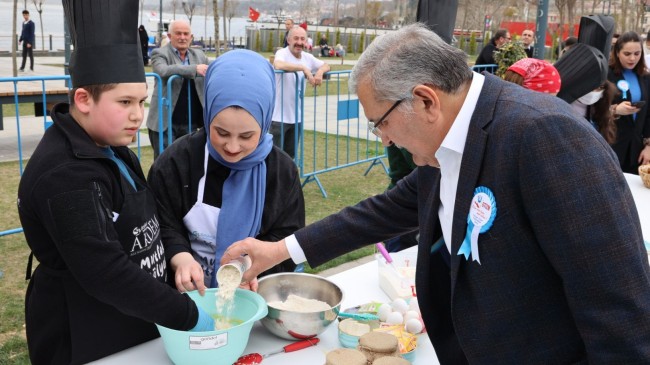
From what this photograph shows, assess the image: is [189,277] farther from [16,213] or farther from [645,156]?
[645,156]

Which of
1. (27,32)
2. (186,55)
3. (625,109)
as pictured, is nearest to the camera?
(625,109)

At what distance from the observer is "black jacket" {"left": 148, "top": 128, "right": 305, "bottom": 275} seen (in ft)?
7.24

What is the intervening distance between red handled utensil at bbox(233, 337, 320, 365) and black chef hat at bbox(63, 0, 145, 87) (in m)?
0.85

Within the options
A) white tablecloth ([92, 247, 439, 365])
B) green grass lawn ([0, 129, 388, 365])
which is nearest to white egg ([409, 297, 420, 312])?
white tablecloth ([92, 247, 439, 365])

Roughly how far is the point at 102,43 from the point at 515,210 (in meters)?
1.24

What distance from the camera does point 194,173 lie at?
7.32ft

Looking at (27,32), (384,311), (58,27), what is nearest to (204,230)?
(384,311)

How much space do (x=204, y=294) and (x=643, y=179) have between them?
10.4ft

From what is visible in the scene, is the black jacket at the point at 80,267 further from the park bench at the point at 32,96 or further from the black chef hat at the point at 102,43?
the park bench at the point at 32,96

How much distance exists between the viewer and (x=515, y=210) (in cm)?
115

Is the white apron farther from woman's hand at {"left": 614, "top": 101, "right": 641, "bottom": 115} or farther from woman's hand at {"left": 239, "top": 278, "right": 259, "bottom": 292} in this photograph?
woman's hand at {"left": 614, "top": 101, "right": 641, "bottom": 115}

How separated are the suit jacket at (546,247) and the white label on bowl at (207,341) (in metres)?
0.60

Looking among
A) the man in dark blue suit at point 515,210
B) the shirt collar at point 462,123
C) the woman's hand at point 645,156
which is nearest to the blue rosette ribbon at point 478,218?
the man in dark blue suit at point 515,210

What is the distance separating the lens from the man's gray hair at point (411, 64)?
48.0 inches
